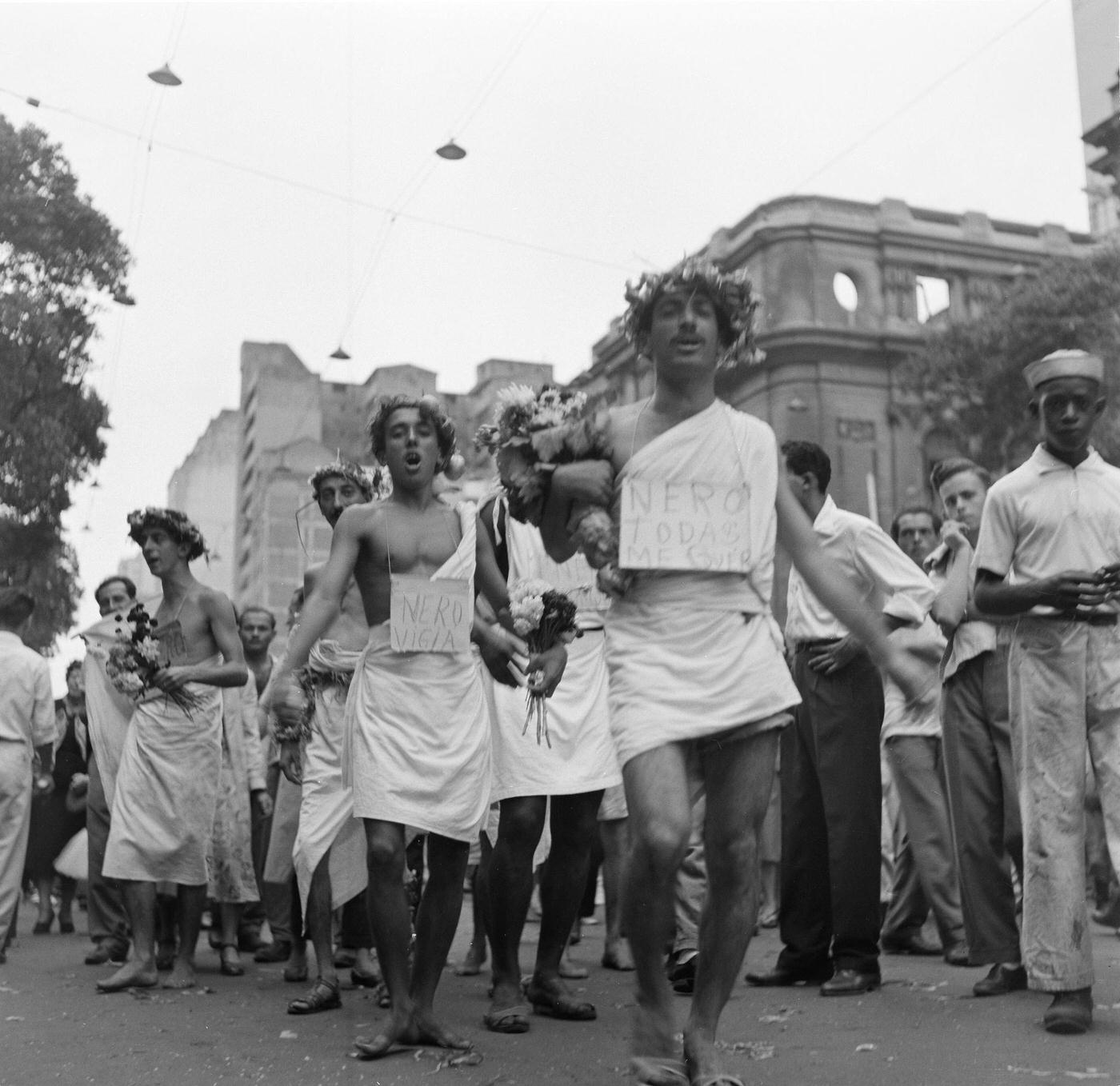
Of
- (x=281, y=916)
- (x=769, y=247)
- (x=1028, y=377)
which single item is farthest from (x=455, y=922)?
(x=769, y=247)

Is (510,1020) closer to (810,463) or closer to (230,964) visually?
(810,463)

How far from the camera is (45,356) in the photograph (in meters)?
23.8

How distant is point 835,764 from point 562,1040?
177 centimetres

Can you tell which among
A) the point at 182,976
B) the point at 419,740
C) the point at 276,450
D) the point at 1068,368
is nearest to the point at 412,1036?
the point at 419,740

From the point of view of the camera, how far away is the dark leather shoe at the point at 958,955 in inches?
292

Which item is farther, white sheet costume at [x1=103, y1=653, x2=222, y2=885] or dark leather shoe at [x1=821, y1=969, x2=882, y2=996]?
white sheet costume at [x1=103, y1=653, x2=222, y2=885]

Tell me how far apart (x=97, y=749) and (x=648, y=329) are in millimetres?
4762

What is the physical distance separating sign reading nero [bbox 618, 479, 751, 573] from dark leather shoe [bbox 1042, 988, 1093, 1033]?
5.95ft

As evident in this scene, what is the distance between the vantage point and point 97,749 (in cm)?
848

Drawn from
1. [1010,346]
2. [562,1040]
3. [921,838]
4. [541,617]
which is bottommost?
[562,1040]

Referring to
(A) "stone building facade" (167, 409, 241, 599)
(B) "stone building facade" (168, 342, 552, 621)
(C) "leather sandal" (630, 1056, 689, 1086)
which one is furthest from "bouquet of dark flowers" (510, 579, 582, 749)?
(A) "stone building facade" (167, 409, 241, 599)

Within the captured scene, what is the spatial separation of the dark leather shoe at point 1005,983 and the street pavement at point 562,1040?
61 mm

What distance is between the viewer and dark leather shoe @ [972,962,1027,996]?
19.9 ft

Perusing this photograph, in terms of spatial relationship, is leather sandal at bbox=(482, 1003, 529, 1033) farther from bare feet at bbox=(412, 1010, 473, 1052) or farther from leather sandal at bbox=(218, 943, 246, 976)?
leather sandal at bbox=(218, 943, 246, 976)
